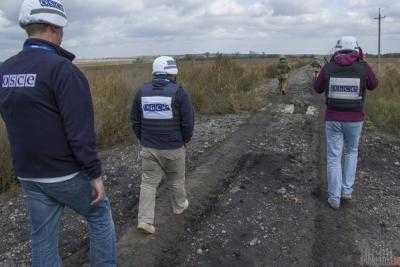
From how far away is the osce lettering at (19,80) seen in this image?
3.48 metres

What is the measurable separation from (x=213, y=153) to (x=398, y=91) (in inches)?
442

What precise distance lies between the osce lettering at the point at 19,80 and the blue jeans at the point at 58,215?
73 cm

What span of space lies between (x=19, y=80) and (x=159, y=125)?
105 inches

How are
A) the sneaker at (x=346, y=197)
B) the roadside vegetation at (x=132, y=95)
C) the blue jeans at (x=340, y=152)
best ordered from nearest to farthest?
1. the blue jeans at (x=340, y=152)
2. the sneaker at (x=346, y=197)
3. the roadside vegetation at (x=132, y=95)

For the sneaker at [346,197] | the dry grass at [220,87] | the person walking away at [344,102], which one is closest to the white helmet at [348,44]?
the person walking away at [344,102]

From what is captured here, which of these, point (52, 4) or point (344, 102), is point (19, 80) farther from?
point (344, 102)

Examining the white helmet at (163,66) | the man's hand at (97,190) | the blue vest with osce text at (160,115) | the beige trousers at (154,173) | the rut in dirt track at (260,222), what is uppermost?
the white helmet at (163,66)

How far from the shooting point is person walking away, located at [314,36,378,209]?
21.9 feet

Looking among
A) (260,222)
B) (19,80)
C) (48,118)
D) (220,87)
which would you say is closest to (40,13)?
(19,80)

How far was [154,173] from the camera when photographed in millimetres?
6305

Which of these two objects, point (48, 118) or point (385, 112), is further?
point (385, 112)

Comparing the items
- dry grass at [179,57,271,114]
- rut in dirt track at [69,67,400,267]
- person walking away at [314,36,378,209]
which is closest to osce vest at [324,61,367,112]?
person walking away at [314,36,378,209]

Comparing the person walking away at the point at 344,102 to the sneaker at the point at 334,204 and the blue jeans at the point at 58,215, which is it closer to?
the sneaker at the point at 334,204

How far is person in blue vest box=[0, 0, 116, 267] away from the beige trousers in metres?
2.22
